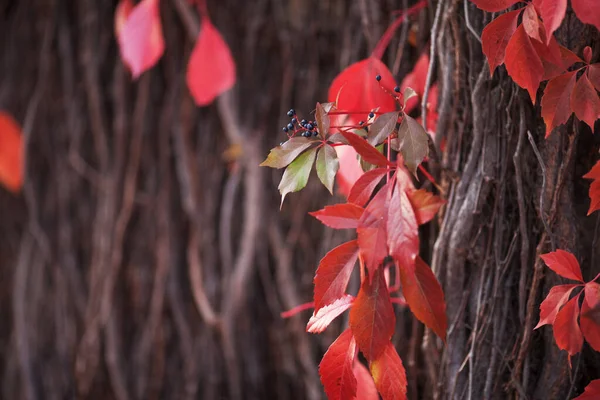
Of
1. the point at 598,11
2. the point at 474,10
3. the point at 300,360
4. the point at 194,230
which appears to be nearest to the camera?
the point at 598,11

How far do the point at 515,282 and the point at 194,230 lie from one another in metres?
0.85

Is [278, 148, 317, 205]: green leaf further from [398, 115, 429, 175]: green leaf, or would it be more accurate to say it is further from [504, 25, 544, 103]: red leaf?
[504, 25, 544, 103]: red leaf

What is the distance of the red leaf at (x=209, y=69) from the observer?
116 cm

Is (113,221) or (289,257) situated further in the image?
(113,221)

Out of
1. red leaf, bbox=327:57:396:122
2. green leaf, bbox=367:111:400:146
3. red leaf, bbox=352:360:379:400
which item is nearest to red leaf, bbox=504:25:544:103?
green leaf, bbox=367:111:400:146

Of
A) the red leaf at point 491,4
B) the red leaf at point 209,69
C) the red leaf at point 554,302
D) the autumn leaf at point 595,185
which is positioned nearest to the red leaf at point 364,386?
the red leaf at point 554,302

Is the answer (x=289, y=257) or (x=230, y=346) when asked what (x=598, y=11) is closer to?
(x=289, y=257)

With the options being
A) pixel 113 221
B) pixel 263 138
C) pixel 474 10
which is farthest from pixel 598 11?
pixel 113 221

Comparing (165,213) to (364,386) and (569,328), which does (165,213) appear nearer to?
(364,386)

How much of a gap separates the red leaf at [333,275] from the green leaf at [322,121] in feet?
0.39

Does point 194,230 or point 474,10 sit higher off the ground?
point 474,10

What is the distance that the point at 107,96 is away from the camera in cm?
150

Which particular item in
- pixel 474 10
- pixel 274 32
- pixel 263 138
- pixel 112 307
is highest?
pixel 274 32

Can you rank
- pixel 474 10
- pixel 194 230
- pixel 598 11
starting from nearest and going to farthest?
pixel 598 11
pixel 474 10
pixel 194 230
